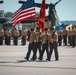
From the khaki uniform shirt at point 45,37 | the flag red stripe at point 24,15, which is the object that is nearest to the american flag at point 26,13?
the flag red stripe at point 24,15

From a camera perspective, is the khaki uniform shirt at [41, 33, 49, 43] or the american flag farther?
the american flag

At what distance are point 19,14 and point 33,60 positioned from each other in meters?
2.83

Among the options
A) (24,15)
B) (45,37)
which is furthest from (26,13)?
(45,37)

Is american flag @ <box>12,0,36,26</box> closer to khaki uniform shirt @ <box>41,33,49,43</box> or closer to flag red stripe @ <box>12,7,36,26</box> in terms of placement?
flag red stripe @ <box>12,7,36,26</box>

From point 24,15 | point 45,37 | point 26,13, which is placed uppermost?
point 26,13

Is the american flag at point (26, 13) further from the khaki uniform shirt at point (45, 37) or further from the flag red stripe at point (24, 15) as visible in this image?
the khaki uniform shirt at point (45, 37)

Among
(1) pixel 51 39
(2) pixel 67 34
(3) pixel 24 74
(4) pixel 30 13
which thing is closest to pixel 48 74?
(3) pixel 24 74

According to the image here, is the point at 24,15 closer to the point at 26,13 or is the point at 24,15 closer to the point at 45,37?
the point at 26,13

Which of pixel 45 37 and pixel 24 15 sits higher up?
pixel 24 15

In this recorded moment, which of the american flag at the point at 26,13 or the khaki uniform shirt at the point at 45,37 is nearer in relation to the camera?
the khaki uniform shirt at the point at 45,37

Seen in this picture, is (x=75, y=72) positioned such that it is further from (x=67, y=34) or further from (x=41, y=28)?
(x=67, y=34)

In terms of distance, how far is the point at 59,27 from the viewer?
92.5 feet

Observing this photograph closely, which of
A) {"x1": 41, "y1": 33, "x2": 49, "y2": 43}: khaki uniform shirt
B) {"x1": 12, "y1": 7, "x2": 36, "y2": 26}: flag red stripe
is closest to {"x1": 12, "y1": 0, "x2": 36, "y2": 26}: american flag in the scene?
{"x1": 12, "y1": 7, "x2": 36, "y2": 26}: flag red stripe

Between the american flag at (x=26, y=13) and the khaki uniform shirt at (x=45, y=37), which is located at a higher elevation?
the american flag at (x=26, y=13)
